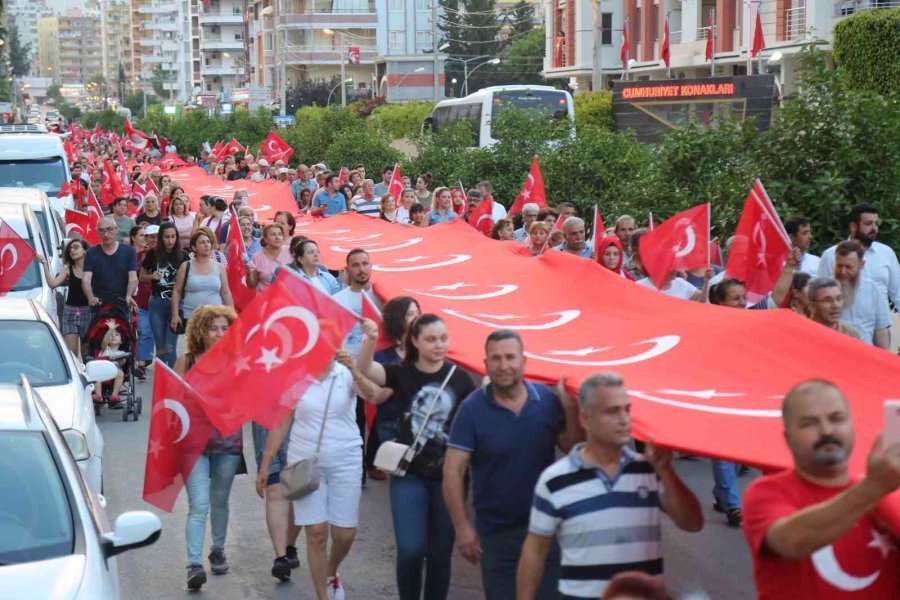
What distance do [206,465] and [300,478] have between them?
1.23 meters

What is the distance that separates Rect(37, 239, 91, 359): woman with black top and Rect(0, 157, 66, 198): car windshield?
36.5 ft

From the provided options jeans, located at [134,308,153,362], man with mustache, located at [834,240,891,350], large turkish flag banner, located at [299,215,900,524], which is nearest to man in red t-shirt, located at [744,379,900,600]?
large turkish flag banner, located at [299,215,900,524]

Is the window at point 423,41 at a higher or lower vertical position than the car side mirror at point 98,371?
higher

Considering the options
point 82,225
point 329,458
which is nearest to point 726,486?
point 329,458

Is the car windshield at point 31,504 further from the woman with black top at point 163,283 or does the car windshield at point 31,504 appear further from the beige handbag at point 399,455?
the woman with black top at point 163,283

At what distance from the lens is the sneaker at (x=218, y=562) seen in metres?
8.73

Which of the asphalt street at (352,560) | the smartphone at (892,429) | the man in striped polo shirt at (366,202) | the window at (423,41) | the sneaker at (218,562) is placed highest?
the window at (423,41)

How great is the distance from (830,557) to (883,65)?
29.0m

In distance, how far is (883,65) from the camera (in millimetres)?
31391

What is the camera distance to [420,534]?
7.04m

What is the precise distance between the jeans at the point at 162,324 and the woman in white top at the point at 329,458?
21.7 feet

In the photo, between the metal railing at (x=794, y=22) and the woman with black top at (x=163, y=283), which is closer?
the woman with black top at (x=163, y=283)

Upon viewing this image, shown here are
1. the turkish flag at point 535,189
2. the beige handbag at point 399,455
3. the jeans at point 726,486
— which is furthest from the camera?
the turkish flag at point 535,189

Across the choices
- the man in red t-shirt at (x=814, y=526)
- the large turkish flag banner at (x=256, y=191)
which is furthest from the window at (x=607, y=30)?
the man in red t-shirt at (x=814, y=526)
